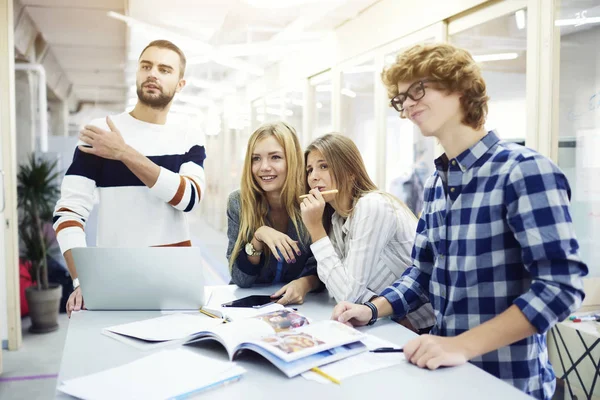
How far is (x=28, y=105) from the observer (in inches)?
240

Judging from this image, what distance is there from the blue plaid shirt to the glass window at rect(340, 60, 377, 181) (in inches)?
134

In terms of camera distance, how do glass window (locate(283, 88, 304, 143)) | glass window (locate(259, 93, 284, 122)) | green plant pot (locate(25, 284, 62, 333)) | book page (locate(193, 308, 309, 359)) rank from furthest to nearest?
glass window (locate(259, 93, 284, 122)) → glass window (locate(283, 88, 304, 143)) → green plant pot (locate(25, 284, 62, 333)) → book page (locate(193, 308, 309, 359))

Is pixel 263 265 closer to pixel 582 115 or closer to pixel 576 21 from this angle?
pixel 582 115

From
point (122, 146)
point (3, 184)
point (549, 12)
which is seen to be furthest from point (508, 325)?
point (3, 184)

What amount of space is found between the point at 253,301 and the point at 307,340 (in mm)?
623

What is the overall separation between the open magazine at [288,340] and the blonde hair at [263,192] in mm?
713

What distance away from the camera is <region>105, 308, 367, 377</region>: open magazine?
122 cm

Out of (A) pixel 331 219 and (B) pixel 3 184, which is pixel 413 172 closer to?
(A) pixel 331 219

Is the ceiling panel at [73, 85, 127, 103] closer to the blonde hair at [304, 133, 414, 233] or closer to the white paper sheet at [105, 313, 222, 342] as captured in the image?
the blonde hair at [304, 133, 414, 233]

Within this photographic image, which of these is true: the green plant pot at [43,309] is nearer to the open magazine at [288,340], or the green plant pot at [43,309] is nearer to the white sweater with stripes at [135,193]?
the white sweater with stripes at [135,193]

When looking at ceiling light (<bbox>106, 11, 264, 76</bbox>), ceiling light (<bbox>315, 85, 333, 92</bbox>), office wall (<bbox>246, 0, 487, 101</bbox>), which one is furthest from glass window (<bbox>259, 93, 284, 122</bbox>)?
ceiling light (<bbox>106, 11, 264, 76</bbox>)

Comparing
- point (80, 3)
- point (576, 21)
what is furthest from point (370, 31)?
point (80, 3)

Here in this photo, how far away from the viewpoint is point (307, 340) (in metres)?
1.30

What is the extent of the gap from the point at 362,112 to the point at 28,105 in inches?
152
